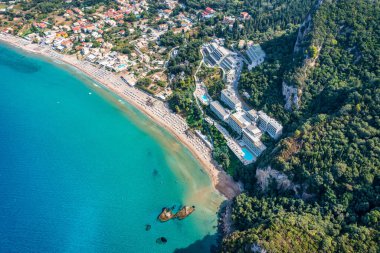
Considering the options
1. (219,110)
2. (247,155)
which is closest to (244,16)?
(219,110)

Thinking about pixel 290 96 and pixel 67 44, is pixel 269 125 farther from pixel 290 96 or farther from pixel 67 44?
pixel 67 44

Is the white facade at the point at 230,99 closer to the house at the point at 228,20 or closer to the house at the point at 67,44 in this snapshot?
the house at the point at 228,20

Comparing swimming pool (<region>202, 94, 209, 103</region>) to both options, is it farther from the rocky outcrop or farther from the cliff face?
the rocky outcrop

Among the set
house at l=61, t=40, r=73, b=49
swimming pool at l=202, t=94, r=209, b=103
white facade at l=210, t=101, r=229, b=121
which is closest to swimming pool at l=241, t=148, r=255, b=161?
white facade at l=210, t=101, r=229, b=121

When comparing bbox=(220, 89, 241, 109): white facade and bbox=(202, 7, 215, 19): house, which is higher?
bbox=(202, 7, 215, 19): house

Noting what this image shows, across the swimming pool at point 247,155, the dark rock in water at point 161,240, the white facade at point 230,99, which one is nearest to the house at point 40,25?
the white facade at point 230,99

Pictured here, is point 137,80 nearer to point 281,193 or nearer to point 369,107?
point 281,193

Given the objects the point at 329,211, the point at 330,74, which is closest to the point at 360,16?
the point at 330,74
